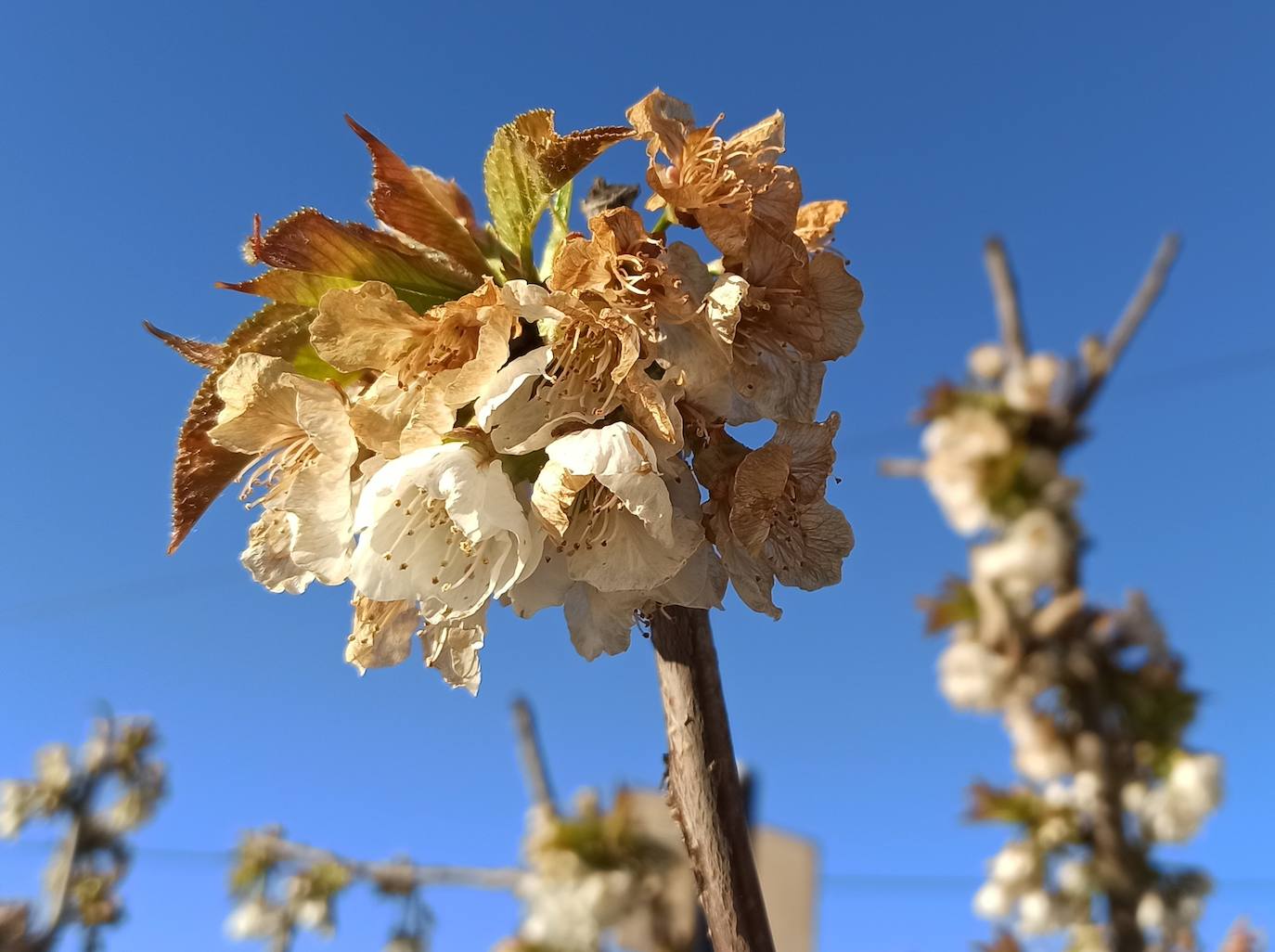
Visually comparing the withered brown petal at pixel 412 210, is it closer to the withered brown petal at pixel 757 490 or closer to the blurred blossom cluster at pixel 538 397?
the blurred blossom cluster at pixel 538 397

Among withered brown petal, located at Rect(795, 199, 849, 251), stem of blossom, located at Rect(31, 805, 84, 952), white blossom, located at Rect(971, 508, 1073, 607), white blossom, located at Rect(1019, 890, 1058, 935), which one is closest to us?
withered brown petal, located at Rect(795, 199, 849, 251)

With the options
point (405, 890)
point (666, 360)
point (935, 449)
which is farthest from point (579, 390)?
point (935, 449)

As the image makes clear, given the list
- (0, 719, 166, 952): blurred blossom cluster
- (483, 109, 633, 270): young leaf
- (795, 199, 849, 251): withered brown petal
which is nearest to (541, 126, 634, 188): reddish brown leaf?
(483, 109, 633, 270): young leaf

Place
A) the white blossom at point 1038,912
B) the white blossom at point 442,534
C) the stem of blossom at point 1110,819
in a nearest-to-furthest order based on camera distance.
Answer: the white blossom at point 442,534 < the stem of blossom at point 1110,819 < the white blossom at point 1038,912

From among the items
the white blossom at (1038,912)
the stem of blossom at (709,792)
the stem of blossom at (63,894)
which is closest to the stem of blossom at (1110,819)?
the white blossom at (1038,912)

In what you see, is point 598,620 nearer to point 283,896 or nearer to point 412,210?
point 412,210

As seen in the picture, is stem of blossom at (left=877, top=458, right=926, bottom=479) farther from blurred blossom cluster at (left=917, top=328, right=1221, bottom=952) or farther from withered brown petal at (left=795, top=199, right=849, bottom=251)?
withered brown petal at (left=795, top=199, right=849, bottom=251)

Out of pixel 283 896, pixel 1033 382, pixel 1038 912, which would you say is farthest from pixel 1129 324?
pixel 283 896
